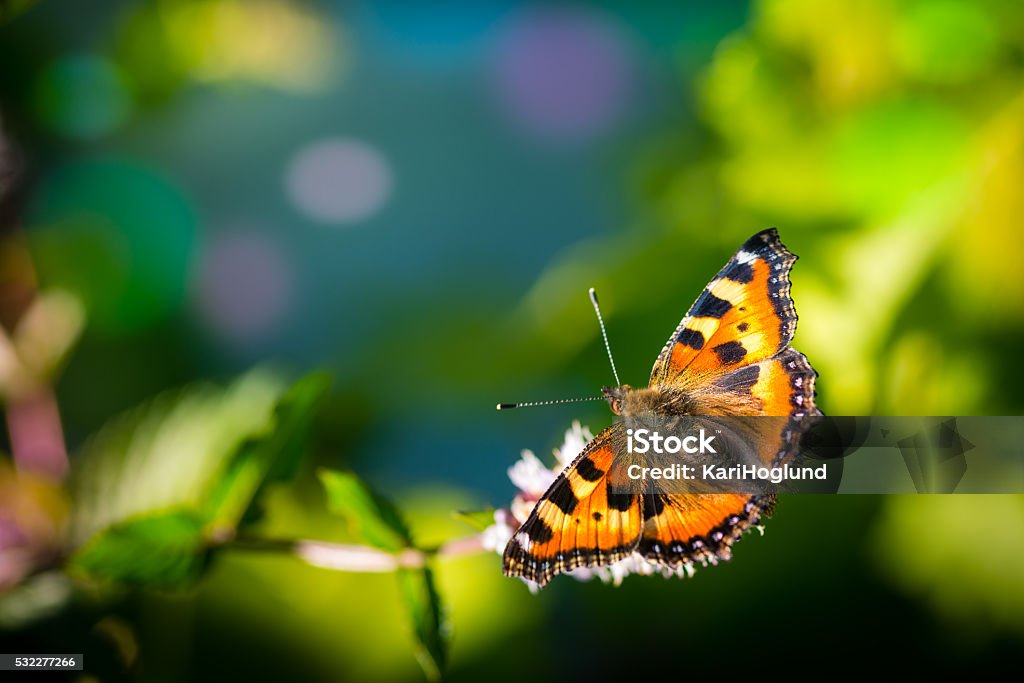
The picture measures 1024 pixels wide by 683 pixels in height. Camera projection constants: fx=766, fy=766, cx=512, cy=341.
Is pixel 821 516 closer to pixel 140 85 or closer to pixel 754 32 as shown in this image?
pixel 754 32

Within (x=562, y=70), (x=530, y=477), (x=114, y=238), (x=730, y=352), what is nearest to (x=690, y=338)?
(x=730, y=352)

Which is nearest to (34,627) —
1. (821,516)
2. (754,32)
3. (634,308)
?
(634,308)

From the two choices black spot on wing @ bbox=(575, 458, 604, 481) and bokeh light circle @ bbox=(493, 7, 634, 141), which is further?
bokeh light circle @ bbox=(493, 7, 634, 141)

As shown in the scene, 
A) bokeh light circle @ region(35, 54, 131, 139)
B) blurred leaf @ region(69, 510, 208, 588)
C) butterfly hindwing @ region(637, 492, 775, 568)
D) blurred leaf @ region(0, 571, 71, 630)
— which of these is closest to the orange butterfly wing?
butterfly hindwing @ region(637, 492, 775, 568)

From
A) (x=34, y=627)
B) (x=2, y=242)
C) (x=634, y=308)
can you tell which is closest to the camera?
(x=34, y=627)

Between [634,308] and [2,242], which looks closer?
[634,308]

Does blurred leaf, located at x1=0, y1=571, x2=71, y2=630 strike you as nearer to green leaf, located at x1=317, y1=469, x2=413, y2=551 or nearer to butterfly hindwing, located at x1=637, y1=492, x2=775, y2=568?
green leaf, located at x1=317, y1=469, x2=413, y2=551

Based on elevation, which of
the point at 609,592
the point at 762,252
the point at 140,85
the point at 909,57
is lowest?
the point at 609,592
